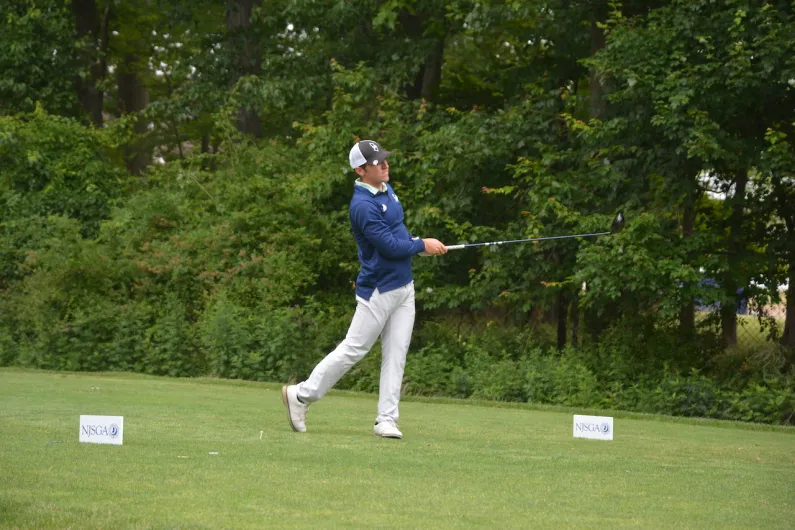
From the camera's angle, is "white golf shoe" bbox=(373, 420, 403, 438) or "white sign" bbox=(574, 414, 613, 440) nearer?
"white golf shoe" bbox=(373, 420, 403, 438)

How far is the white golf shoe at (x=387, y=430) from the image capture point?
8383mm

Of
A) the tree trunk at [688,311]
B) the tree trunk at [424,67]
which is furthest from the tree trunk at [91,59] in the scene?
the tree trunk at [688,311]

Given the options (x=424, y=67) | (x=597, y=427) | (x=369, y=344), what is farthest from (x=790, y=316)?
(x=369, y=344)

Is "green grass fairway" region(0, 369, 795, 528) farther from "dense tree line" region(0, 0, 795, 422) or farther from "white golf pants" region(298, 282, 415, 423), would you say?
"dense tree line" region(0, 0, 795, 422)

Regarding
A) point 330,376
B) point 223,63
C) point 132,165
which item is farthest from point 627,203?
point 132,165

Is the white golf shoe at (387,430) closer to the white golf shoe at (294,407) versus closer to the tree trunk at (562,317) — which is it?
the white golf shoe at (294,407)

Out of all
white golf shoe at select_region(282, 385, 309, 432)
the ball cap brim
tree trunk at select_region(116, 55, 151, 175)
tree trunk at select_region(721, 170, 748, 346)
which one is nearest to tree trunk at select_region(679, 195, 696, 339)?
tree trunk at select_region(721, 170, 748, 346)

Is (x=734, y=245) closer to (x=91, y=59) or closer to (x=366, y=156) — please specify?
(x=366, y=156)

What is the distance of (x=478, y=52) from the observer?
26.2 m

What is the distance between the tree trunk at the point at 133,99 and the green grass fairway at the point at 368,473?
869 inches

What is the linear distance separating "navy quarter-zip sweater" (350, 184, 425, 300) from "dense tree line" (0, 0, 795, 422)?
632cm

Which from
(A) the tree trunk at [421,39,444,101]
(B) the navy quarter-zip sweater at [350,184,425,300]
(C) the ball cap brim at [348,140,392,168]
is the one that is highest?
(A) the tree trunk at [421,39,444,101]

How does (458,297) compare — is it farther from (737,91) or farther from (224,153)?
(224,153)

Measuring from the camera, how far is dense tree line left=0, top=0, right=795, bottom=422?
14523 mm
